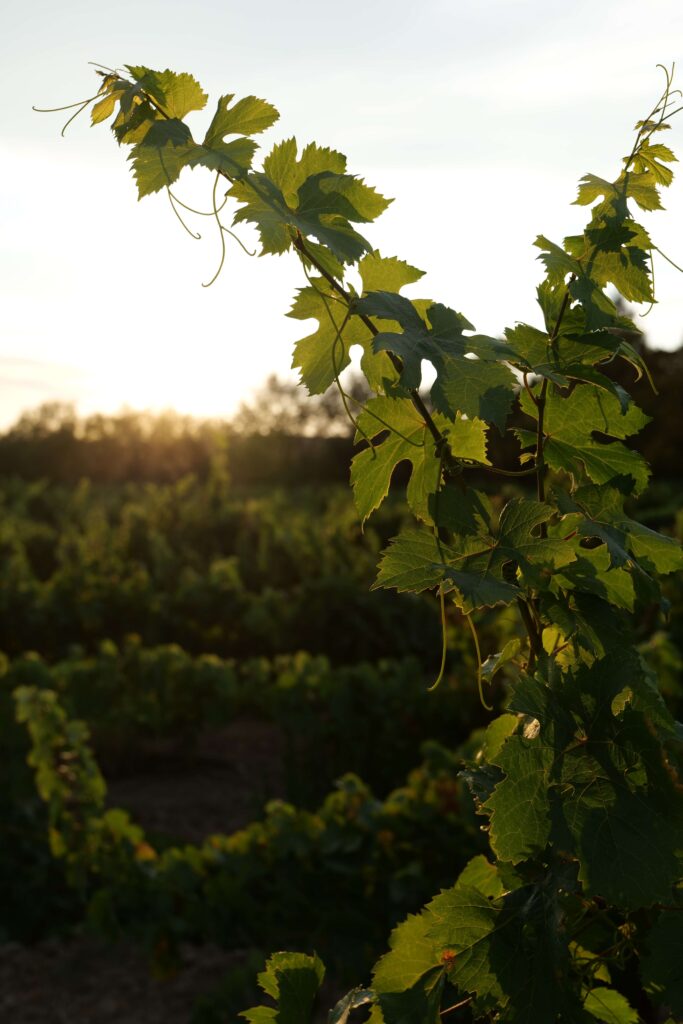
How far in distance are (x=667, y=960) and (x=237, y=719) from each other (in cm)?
845

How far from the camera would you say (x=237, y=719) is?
9219mm

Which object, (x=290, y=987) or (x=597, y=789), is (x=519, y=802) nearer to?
(x=597, y=789)

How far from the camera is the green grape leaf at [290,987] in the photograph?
1.03 m

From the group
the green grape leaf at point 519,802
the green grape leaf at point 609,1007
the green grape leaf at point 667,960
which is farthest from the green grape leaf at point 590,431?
the green grape leaf at point 609,1007

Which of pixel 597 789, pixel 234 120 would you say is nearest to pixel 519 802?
pixel 597 789

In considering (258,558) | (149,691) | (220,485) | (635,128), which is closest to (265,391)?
(220,485)

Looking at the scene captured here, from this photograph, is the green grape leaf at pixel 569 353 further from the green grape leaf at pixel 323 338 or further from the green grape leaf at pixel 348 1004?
the green grape leaf at pixel 348 1004

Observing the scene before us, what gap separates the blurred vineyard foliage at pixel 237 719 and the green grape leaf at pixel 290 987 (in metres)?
0.45

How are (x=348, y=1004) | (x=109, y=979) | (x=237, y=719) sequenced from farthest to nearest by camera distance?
1. (x=237, y=719)
2. (x=109, y=979)
3. (x=348, y=1004)

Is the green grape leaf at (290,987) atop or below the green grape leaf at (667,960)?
below

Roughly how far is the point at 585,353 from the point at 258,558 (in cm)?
992

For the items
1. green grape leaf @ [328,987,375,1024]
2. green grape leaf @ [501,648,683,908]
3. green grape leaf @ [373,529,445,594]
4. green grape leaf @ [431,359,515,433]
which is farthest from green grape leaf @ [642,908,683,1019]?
green grape leaf @ [431,359,515,433]

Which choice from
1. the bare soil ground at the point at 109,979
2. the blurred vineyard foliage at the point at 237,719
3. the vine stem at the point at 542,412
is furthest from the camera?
the bare soil ground at the point at 109,979

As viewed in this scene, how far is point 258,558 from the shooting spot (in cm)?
1096
